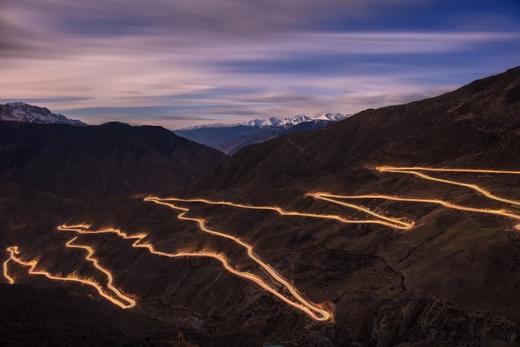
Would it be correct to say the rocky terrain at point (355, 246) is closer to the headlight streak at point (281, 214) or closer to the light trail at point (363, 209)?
the headlight streak at point (281, 214)

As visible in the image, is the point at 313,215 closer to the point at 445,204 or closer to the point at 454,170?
the point at 445,204

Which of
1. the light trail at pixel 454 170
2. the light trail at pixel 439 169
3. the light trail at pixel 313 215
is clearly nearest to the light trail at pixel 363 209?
the light trail at pixel 313 215

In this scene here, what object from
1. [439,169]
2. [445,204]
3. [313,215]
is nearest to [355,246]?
[445,204]

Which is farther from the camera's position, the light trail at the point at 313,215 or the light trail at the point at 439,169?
the light trail at the point at 439,169

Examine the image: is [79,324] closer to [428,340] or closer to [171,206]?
[428,340]

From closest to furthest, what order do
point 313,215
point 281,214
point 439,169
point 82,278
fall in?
point 313,215
point 439,169
point 281,214
point 82,278

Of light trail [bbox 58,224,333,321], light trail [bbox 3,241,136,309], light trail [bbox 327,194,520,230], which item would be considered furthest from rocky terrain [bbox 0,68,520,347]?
light trail [bbox 3,241,136,309]

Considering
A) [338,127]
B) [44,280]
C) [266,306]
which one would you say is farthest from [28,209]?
[266,306]
